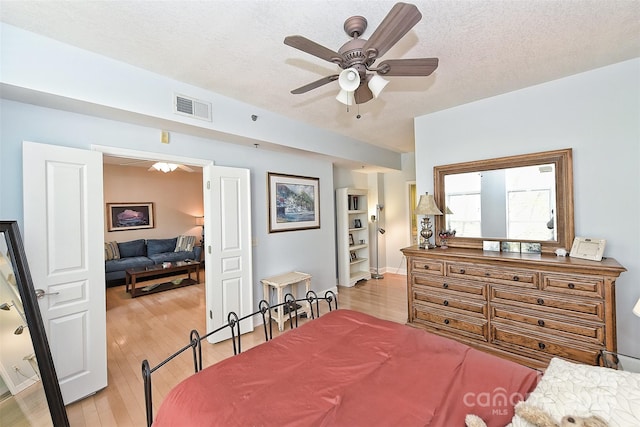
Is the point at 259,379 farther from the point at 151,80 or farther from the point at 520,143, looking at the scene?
the point at 520,143

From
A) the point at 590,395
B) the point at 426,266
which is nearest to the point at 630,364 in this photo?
the point at 590,395

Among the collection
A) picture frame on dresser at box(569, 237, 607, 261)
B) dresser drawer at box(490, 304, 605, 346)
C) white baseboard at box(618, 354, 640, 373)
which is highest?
picture frame on dresser at box(569, 237, 607, 261)

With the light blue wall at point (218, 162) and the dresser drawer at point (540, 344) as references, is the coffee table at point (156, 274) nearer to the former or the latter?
the light blue wall at point (218, 162)

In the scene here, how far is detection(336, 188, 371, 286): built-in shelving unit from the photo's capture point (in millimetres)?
5219

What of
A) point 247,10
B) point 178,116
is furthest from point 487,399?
point 178,116

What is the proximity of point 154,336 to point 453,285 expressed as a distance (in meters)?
3.50

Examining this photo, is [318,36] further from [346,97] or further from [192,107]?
[192,107]

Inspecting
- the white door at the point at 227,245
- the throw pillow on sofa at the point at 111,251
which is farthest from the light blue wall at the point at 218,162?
the throw pillow on sofa at the point at 111,251

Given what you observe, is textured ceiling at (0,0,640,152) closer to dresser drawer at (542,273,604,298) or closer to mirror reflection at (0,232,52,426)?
mirror reflection at (0,232,52,426)

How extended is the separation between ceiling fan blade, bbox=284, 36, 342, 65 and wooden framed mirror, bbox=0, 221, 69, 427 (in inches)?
83.9

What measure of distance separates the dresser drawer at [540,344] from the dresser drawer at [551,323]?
0.06m

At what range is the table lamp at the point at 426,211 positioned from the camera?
10.4 ft

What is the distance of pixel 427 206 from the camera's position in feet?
10.5

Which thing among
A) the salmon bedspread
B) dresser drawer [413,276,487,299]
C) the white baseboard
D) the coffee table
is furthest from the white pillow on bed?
the coffee table
